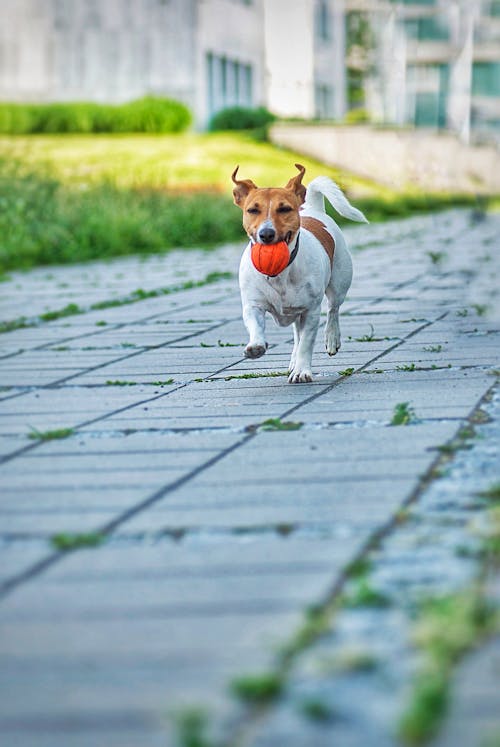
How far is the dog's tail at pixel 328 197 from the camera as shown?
6.69 m

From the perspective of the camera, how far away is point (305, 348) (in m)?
5.95

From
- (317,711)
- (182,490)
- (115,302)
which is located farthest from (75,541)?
(115,302)

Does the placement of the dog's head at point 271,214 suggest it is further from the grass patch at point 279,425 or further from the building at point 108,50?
the building at point 108,50

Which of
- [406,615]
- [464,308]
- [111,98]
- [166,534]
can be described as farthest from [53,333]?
[111,98]

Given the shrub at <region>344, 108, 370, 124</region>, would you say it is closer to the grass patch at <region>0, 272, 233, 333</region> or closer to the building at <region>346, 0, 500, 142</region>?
the building at <region>346, 0, 500, 142</region>

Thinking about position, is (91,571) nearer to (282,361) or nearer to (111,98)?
(282,361)

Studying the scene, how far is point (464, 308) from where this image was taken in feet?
28.9

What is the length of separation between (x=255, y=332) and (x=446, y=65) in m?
13.6

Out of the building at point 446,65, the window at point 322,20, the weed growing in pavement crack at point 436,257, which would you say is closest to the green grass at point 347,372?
the building at point 446,65

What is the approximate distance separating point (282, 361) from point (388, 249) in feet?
28.1

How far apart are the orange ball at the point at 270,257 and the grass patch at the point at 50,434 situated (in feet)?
4.30

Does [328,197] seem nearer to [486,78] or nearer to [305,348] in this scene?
[305,348]

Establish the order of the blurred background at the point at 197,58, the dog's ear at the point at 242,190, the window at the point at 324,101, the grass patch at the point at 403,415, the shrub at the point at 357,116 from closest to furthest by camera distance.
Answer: the grass patch at the point at 403,415 < the dog's ear at the point at 242,190 < the blurred background at the point at 197,58 < the window at the point at 324,101 < the shrub at the point at 357,116

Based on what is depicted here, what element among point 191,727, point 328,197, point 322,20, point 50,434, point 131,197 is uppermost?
point 322,20
